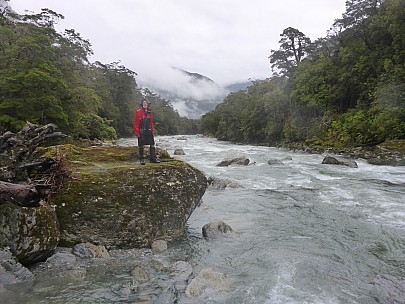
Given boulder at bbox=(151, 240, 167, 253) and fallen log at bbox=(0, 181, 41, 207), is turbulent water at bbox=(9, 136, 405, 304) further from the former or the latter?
fallen log at bbox=(0, 181, 41, 207)

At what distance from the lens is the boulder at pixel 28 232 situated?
5238 millimetres

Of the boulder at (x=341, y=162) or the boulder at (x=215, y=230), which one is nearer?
the boulder at (x=215, y=230)

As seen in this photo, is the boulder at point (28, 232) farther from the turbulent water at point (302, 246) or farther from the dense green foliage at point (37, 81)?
the dense green foliage at point (37, 81)

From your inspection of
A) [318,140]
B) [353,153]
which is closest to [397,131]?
[353,153]

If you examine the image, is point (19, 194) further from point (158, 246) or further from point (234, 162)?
point (234, 162)

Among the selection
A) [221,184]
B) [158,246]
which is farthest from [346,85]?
[158,246]

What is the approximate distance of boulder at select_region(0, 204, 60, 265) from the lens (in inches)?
206

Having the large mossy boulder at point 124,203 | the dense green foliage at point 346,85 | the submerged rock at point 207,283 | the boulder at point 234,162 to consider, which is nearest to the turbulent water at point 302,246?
the submerged rock at point 207,283

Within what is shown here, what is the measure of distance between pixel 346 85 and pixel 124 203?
3605 cm

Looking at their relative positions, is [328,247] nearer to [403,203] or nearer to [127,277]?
[127,277]

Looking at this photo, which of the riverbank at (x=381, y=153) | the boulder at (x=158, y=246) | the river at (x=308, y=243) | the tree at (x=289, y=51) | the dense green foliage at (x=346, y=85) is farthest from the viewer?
the tree at (x=289, y=51)

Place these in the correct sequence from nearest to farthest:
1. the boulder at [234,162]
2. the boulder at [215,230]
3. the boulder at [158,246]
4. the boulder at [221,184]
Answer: the boulder at [158,246]
the boulder at [215,230]
the boulder at [221,184]
the boulder at [234,162]

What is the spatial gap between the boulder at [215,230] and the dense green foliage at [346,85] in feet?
76.3

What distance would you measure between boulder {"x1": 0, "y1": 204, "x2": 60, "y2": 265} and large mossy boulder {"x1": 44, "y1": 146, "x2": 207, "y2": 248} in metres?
0.59
